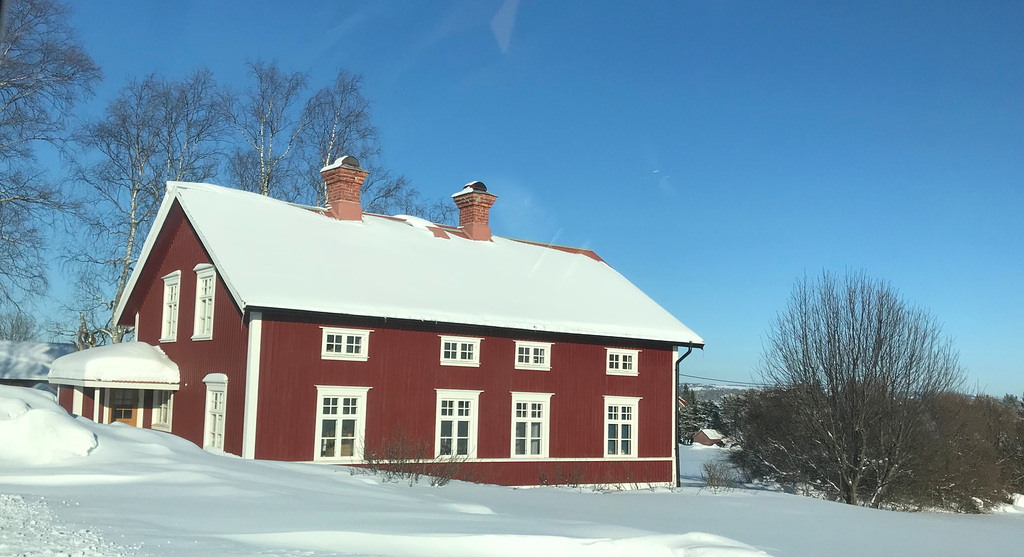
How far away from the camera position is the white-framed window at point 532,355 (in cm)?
2283

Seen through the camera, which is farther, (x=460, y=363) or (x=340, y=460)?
(x=460, y=363)

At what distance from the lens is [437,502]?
12570 millimetres

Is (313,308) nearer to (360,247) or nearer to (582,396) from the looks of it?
(360,247)

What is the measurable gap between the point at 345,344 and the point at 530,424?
5.85 metres

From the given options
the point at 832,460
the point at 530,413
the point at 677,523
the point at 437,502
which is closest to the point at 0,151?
the point at 530,413

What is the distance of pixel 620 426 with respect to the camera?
2462 cm

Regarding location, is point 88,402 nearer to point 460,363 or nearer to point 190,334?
point 190,334

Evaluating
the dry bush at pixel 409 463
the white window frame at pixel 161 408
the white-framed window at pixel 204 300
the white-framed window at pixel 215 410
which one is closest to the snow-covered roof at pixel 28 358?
the white window frame at pixel 161 408

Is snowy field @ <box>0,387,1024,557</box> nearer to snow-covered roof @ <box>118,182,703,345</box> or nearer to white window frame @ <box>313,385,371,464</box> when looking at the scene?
white window frame @ <box>313,385,371,464</box>

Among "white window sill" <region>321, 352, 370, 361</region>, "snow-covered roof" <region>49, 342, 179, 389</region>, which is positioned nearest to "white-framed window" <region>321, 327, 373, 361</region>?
"white window sill" <region>321, 352, 370, 361</region>

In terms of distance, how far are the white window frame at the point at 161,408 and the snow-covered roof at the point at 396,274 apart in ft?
12.5

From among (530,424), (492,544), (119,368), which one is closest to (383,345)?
(530,424)

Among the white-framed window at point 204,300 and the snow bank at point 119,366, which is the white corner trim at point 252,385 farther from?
the snow bank at point 119,366

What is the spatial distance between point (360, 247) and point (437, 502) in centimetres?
1202
